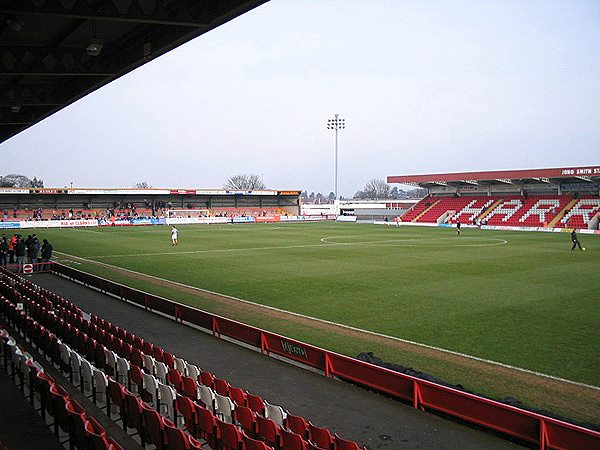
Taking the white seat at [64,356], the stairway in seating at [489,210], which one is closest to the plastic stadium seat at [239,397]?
the white seat at [64,356]

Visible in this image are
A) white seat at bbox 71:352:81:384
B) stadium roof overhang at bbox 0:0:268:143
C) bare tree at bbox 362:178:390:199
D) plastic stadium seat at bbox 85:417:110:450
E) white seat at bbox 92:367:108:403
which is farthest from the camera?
bare tree at bbox 362:178:390:199

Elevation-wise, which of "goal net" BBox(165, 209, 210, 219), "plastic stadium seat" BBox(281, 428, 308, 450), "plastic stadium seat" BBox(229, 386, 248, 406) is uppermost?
"goal net" BBox(165, 209, 210, 219)

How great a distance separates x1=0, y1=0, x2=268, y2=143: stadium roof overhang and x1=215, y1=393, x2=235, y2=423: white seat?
5156mm

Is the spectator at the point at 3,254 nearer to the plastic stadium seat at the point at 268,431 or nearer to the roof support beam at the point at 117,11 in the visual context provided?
the roof support beam at the point at 117,11

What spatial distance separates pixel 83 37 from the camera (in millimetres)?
8727

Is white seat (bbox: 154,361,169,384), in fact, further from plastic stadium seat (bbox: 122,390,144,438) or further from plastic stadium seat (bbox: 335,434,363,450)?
plastic stadium seat (bbox: 335,434,363,450)

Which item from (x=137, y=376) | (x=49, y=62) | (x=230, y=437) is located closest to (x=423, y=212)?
(x=49, y=62)

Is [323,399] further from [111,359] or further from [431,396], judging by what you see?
[111,359]

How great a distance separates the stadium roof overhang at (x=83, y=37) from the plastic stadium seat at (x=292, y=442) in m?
5.21

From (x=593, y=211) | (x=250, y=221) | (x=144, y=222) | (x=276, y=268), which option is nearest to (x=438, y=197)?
(x=593, y=211)

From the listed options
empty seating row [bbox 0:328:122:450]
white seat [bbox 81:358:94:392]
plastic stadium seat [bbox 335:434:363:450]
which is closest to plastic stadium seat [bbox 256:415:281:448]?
plastic stadium seat [bbox 335:434:363:450]

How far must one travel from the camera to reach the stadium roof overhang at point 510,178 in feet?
163

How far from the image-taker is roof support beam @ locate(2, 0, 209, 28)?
6.08m

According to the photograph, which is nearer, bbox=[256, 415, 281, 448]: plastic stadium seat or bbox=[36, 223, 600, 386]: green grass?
bbox=[256, 415, 281, 448]: plastic stadium seat
